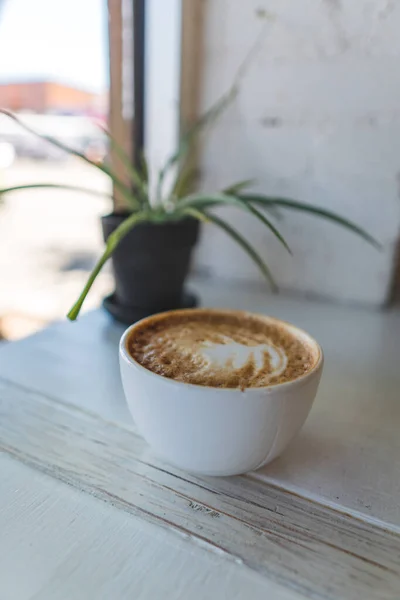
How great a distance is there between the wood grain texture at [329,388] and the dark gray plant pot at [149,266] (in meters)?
0.05

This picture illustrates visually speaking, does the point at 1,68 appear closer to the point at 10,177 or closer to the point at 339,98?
the point at 10,177

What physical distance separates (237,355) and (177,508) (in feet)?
0.41

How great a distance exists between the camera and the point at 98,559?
0.31 metres

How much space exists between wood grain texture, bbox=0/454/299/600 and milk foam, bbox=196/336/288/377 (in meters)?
0.13

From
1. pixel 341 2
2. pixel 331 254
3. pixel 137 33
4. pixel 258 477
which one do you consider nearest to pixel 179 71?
pixel 137 33

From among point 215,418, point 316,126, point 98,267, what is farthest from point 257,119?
point 215,418

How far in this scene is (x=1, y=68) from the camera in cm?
71

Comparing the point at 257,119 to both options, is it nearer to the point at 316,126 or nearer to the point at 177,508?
the point at 316,126

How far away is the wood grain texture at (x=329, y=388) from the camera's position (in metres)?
0.39

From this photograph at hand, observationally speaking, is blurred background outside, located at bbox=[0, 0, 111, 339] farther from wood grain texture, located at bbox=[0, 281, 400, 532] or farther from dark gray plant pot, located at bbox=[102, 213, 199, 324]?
wood grain texture, located at bbox=[0, 281, 400, 532]

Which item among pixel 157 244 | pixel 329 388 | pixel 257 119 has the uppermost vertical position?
pixel 257 119

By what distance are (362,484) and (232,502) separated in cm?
11

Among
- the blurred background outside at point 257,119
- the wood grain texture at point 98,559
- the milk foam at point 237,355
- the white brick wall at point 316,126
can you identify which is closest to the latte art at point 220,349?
the milk foam at point 237,355

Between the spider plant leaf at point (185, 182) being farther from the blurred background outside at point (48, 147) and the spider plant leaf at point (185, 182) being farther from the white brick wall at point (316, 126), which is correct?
the blurred background outside at point (48, 147)
